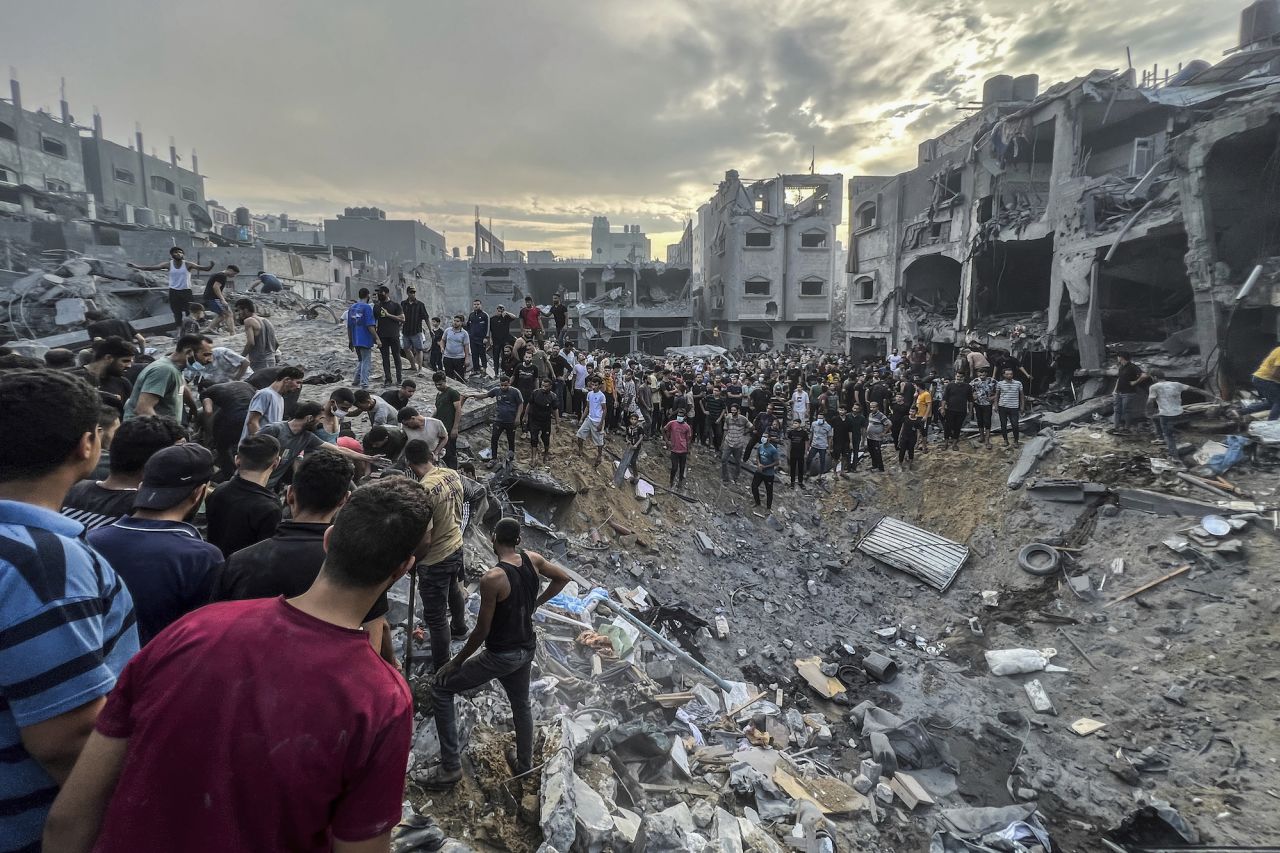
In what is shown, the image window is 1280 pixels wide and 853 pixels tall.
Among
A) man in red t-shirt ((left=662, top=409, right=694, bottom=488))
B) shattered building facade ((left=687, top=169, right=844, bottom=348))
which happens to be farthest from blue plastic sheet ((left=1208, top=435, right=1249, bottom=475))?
shattered building facade ((left=687, top=169, right=844, bottom=348))

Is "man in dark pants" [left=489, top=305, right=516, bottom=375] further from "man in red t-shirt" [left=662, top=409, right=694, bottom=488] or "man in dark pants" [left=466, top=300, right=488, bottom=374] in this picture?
"man in red t-shirt" [left=662, top=409, right=694, bottom=488]

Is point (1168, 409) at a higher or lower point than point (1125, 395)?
lower

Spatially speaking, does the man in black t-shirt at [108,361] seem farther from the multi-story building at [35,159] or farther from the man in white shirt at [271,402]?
the multi-story building at [35,159]

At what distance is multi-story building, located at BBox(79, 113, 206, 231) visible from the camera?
3448 centimetres

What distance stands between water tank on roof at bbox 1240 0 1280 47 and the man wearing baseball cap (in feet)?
90.9

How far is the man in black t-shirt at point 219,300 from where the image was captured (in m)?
10.8

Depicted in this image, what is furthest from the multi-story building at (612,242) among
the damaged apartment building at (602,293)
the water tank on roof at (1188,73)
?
the water tank on roof at (1188,73)

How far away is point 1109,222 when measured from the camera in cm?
1398

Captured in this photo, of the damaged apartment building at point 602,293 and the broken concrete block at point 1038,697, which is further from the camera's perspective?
the damaged apartment building at point 602,293

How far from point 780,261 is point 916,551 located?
2948 centimetres

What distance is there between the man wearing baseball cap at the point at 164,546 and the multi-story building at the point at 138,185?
39.4 meters

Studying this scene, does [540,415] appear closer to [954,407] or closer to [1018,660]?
[1018,660]

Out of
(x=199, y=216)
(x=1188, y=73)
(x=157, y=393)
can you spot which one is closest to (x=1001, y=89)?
(x=1188, y=73)

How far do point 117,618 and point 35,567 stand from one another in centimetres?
25
